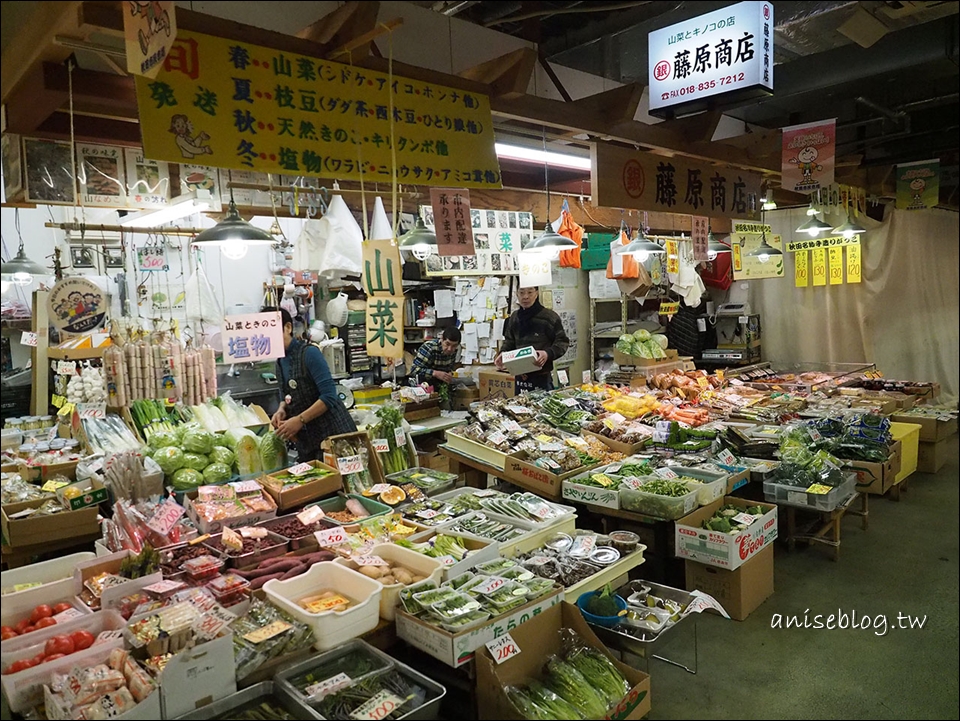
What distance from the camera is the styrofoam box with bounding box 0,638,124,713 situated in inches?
97.9

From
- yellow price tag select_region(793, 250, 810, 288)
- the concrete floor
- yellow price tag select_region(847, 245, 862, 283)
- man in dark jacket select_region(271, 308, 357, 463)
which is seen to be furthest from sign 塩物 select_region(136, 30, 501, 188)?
yellow price tag select_region(847, 245, 862, 283)

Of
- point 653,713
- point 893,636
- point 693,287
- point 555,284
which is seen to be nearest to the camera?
point 653,713

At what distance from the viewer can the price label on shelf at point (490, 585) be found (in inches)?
132

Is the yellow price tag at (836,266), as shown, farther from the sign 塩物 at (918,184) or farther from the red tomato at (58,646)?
the red tomato at (58,646)

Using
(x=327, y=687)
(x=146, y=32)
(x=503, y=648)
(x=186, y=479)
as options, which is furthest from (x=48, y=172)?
(x=503, y=648)

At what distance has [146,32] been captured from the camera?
2434 mm

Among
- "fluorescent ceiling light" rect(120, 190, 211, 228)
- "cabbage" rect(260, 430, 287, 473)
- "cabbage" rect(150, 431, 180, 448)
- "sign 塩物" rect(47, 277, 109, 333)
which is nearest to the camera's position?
"sign 塩物" rect(47, 277, 109, 333)

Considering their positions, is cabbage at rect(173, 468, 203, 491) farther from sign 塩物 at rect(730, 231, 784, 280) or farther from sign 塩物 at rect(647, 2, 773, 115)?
sign 塩物 at rect(730, 231, 784, 280)

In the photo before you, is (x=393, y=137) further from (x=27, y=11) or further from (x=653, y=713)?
(x=653, y=713)

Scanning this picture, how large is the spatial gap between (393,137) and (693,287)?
23.8 feet

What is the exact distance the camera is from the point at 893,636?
14.4ft

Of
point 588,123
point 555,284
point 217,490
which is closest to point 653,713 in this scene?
point 217,490

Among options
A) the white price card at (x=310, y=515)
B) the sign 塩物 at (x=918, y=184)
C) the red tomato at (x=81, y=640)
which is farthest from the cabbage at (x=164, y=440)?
the sign 塩物 at (x=918, y=184)

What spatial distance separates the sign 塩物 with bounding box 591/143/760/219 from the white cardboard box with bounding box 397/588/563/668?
10.7ft
